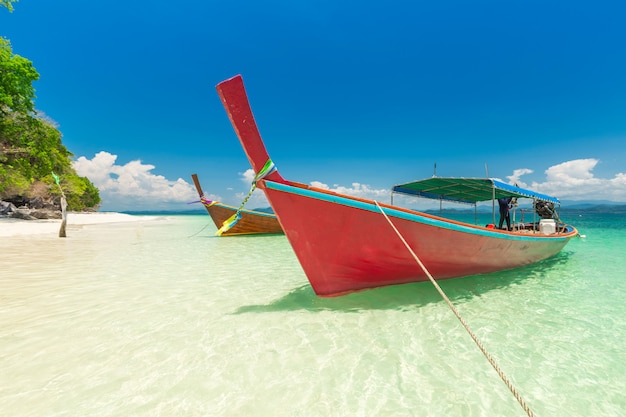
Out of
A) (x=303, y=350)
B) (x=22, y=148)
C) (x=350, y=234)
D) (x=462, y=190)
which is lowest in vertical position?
(x=303, y=350)

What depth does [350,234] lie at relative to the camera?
15.0 ft

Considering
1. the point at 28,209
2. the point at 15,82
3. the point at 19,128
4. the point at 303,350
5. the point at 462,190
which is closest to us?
the point at 303,350

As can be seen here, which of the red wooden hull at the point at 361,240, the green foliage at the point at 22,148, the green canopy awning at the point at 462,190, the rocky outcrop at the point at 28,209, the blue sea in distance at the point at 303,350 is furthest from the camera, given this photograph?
the rocky outcrop at the point at 28,209

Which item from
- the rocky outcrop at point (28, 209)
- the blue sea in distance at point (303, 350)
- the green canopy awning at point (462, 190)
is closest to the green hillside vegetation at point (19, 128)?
the rocky outcrop at point (28, 209)

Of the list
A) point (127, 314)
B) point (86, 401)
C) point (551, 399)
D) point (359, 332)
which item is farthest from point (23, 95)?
point (551, 399)

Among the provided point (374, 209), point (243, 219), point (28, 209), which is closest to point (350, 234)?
point (374, 209)

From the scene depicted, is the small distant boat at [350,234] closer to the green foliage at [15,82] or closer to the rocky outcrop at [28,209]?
the green foliage at [15,82]

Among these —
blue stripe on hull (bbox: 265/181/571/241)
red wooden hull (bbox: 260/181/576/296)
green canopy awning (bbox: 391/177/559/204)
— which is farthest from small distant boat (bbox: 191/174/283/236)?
blue stripe on hull (bbox: 265/181/571/241)

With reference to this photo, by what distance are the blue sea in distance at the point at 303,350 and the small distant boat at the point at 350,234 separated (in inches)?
22.6

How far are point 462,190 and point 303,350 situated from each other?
8.67 meters

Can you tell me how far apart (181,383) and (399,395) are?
2.17 m

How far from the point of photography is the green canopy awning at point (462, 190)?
305 inches

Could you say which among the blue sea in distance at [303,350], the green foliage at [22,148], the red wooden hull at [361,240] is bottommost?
the blue sea in distance at [303,350]

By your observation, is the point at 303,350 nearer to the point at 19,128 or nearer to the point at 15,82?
the point at 15,82
